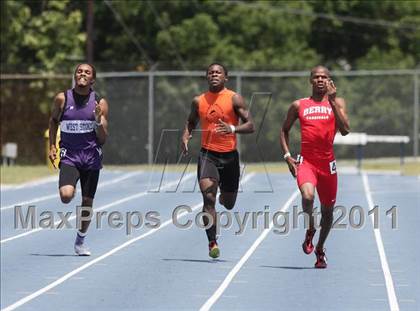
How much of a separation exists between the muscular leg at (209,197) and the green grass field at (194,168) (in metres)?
22.8

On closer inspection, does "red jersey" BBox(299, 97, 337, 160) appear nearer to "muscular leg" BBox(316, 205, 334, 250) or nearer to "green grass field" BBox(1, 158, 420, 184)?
"muscular leg" BBox(316, 205, 334, 250)

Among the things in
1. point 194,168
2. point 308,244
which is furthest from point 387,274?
point 194,168

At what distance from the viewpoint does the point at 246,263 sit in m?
20.0

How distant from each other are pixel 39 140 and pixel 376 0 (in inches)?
662

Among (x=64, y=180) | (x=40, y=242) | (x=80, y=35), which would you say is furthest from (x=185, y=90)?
(x=64, y=180)

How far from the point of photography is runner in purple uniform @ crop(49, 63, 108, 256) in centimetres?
1026

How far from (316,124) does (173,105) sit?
32393 mm

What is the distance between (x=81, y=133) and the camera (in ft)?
35.3

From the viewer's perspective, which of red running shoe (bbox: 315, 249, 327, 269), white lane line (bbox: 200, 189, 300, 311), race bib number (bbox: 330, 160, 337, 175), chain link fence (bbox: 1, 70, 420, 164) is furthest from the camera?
chain link fence (bbox: 1, 70, 420, 164)

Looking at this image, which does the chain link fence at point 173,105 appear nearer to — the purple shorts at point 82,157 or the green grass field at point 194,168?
the green grass field at point 194,168

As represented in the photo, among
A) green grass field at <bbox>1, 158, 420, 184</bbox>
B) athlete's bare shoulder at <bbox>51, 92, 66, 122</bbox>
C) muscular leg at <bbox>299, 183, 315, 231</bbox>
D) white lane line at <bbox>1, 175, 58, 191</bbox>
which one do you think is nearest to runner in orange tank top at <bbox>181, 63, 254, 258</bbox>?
muscular leg at <bbox>299, 183, 315, 231</bbox>

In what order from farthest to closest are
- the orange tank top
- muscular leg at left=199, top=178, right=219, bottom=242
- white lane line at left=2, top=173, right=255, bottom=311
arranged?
1. white lane line at left=2, top=173, right=255, bottom=311
2. muscular leg at left=199, top=178, right=219, bottom=242
3. the orange tank top

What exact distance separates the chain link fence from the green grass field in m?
0.45

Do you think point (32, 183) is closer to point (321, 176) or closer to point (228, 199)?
point (228, 199)
